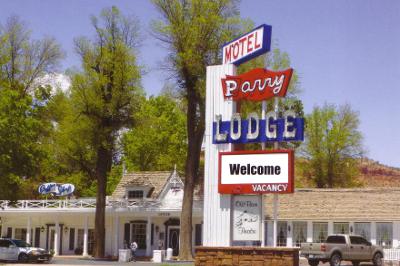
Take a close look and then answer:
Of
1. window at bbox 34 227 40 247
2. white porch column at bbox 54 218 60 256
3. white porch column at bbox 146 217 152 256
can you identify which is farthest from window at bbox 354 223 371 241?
window at bbox 34 227 40 247

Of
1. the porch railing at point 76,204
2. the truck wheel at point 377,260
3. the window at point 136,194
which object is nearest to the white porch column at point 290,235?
the truck wheel at point 377,260

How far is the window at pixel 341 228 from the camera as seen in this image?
4603 cm

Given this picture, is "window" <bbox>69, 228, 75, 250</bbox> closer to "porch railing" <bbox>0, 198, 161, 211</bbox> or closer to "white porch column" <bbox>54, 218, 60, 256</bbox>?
"white porch column" <bbox>54, 218, 60, 256</bbox>

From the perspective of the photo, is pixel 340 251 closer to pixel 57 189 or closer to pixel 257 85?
pixel 257 85

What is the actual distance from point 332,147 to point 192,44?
32974 mm

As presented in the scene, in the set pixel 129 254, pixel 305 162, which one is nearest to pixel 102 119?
pixel 129 254

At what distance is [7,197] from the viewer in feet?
148

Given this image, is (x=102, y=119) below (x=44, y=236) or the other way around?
the other way around

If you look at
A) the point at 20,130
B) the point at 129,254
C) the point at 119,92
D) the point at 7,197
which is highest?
the point at 119,92

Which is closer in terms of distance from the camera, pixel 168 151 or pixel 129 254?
pixel 129 254

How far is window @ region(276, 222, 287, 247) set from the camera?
158ft

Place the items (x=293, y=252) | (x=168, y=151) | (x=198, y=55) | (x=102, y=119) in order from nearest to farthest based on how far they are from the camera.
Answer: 1. (x=293, y=252)
2. (x=198, y=55)
3. (x=102, y=119)
4. (x=168, y=151)

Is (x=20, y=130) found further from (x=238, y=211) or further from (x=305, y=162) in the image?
(x=305, y=162)

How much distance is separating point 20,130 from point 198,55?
1223cm
